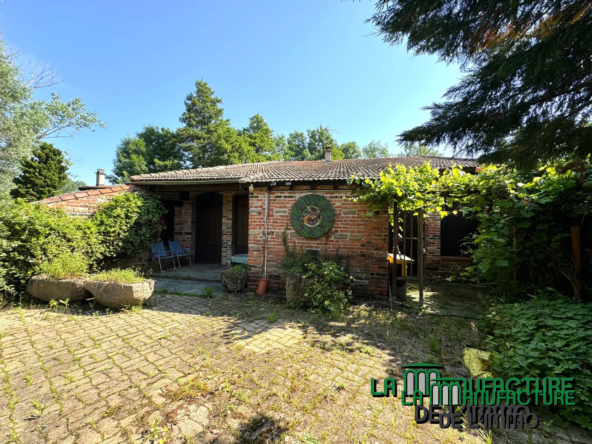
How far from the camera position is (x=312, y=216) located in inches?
209

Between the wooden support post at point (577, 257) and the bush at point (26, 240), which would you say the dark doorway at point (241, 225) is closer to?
the bush at point (26, 240)

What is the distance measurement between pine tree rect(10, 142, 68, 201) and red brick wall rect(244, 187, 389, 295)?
495 inches

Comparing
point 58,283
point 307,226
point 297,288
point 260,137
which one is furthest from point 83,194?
point 260,137

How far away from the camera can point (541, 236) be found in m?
3.47

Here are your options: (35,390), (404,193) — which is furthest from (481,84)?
(35,390)

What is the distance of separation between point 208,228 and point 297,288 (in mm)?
5633

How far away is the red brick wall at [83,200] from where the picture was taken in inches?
216

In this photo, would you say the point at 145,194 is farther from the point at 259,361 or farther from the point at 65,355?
the point at 259,361

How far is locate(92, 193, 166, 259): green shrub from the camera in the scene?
602cm

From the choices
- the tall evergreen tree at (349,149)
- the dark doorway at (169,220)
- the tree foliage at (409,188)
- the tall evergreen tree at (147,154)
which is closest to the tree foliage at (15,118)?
the tall evergreen tree at (147,154)

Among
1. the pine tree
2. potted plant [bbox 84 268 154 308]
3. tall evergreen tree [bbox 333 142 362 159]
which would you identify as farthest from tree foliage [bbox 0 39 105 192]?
tall evergreen tree [bbox 333 142 362 159]

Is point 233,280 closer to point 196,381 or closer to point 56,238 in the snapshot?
point 196,381

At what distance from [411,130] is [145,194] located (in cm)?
763

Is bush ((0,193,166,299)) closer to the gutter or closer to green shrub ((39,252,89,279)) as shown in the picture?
green shrub ((39,252,89,279))
